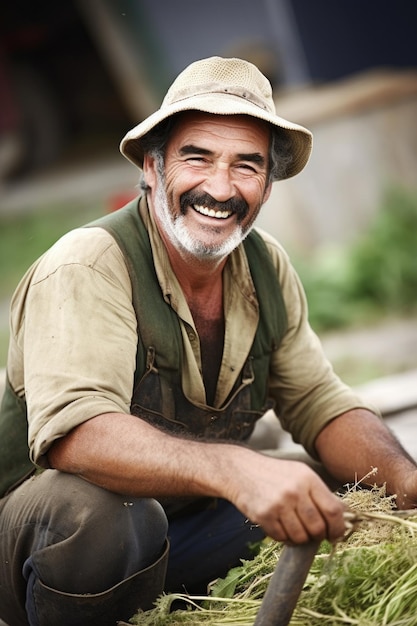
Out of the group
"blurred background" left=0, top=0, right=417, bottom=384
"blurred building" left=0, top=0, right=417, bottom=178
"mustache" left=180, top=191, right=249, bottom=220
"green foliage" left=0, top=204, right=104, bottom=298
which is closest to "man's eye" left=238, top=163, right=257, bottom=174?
"mustache" left=180, top=191, right=249, bottom=220

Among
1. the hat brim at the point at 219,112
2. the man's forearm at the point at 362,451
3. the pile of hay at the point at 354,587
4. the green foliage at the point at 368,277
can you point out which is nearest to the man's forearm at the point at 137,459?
the pile of hay at the point at 354,587

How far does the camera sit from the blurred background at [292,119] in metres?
8.34

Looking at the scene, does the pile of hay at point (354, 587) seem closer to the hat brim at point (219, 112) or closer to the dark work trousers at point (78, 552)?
the dark work trousers at point (78, 552)

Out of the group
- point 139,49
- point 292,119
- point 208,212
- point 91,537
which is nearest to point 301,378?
point 208,212

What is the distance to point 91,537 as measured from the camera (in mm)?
3014

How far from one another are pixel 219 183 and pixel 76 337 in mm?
730

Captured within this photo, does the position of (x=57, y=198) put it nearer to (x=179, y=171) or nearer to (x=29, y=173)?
(x=29, y=173)

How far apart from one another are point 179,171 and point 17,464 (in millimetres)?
1097

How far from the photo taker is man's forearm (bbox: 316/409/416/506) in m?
3.51

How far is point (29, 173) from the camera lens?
45.5 feet

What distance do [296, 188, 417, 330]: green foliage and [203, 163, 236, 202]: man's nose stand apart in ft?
15.2

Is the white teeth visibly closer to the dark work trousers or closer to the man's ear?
the man's ear

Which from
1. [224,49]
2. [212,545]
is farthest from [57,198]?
[212,545]

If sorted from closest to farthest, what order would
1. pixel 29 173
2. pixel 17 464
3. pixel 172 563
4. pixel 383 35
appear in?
pixel 17 464
pixel 172 563
pixel 383 35
pixel 29 173
